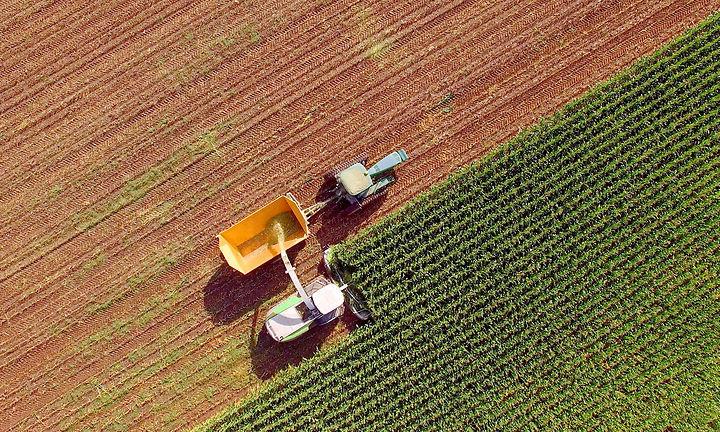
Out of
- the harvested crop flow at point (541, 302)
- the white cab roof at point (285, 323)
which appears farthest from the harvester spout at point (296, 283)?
the harvested crop flow at point (541, 302)

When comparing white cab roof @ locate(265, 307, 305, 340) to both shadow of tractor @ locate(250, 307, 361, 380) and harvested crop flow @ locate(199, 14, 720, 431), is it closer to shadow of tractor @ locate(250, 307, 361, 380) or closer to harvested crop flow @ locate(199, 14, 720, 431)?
shadow of tractor @ locate(250, 307, 361, 380)

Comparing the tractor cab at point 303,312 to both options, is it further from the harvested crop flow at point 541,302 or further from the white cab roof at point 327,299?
the harvested crop flow at point 541,302

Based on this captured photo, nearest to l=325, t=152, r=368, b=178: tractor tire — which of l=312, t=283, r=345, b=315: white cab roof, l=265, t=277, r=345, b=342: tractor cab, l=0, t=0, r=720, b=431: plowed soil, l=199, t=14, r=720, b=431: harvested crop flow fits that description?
l=0, t=0, r=720, b=431: plowed soil

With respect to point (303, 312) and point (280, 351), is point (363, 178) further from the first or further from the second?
point (280, 351)

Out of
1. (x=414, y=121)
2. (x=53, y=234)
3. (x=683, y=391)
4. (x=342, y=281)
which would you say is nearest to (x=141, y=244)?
(x=53, y=234)

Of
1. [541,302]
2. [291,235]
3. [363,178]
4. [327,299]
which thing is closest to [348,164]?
[363,178]

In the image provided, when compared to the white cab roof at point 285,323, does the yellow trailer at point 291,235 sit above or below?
above
